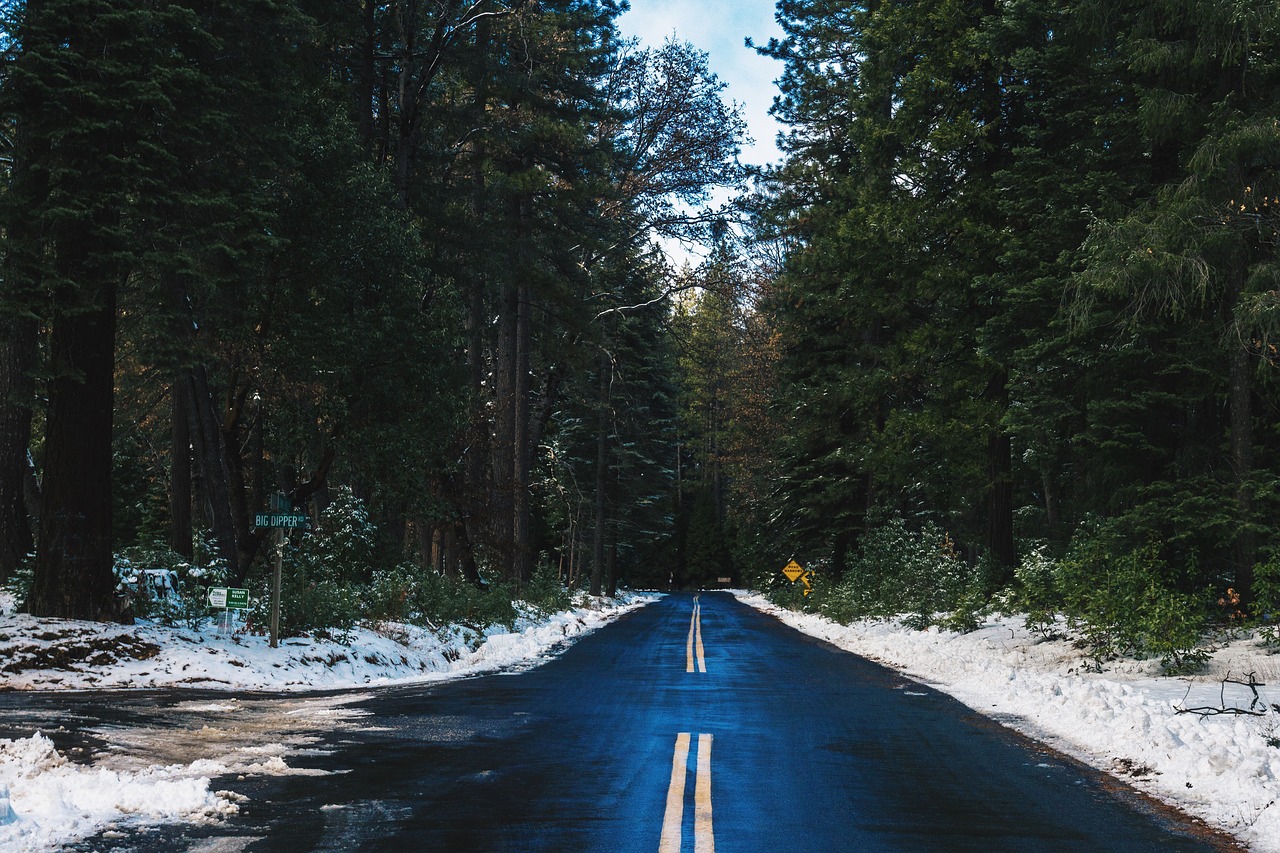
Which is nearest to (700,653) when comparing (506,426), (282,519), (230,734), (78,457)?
(282,519)

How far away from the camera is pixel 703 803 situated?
770cm

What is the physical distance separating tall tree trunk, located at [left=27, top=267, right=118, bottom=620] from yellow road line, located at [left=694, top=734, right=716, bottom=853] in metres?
10.3

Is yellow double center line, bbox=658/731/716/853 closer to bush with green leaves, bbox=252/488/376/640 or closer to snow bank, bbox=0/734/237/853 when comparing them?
snow bank, bbox=0/734/237/853

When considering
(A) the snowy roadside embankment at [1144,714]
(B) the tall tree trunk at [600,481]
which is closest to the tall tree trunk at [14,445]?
(A) the snowy roadside embankment at [1144,714]

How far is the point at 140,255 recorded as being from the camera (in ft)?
53.6

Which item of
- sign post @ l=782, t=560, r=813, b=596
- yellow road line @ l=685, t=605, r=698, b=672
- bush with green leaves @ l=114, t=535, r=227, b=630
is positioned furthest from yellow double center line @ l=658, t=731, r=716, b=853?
sign post @ l=782, t=560, r=813, b=596

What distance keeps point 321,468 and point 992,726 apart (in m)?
14.3

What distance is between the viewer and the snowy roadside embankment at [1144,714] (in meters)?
8.12

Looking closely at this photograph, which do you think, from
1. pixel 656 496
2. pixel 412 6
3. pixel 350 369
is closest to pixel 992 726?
pixel 350 369

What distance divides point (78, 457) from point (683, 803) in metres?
12.3

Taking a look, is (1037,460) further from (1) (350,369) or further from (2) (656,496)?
(2) (656,496)

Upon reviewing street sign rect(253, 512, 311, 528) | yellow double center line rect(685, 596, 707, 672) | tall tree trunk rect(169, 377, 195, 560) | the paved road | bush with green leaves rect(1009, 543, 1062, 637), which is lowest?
yellow double center line rect(685, 596, 707, 672)

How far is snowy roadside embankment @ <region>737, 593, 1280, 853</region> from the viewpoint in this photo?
8117 mm

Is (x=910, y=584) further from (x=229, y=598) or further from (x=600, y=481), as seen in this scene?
(x=600, y=481)
